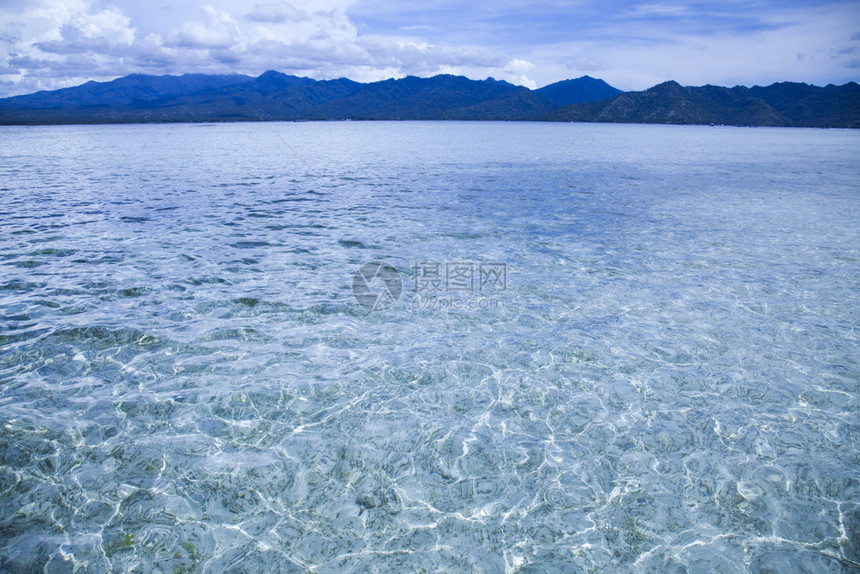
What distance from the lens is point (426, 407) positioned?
10992mm

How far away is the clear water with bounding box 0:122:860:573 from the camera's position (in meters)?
7.49

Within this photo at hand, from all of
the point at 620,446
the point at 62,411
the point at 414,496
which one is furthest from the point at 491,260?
the point at 62,411

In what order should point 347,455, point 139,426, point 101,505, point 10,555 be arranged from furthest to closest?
point 139,426 → point 347,455 → point 101,505 → point 10,555

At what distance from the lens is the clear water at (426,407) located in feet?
24.6

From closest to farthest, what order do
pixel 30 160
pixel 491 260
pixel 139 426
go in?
1. pixel 139 426
2. pixel 491 260
3. pixel 30 160

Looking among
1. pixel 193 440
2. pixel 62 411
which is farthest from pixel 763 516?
pixel 62 411

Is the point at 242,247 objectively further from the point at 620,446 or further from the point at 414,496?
the point at 620,446

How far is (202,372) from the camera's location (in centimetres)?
1213

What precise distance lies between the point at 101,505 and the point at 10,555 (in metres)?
1.23

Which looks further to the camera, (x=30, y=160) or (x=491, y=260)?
(x=30, y=160)

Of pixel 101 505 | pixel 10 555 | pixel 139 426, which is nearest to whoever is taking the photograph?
pixel 10 555

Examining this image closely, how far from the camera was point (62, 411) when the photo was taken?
10477mm

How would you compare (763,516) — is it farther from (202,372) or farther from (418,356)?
(202,372)

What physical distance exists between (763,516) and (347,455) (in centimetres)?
780
